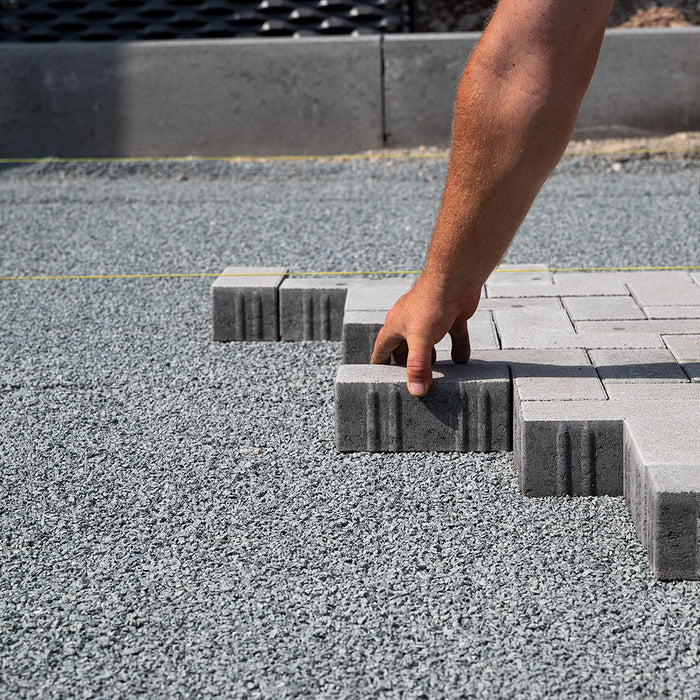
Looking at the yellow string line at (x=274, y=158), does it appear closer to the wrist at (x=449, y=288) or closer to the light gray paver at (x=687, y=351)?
the light gray paver at (x=687, y=351)

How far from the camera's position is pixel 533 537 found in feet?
5.89

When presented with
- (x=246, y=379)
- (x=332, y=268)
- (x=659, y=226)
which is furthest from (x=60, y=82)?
(x=246, y=379)

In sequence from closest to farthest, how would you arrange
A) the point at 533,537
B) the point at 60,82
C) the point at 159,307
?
the point at 533,537
the point at 159,307
the point at 60,82

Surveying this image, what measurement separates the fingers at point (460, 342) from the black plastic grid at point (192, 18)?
6.08 metres

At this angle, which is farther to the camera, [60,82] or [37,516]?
[60,82]

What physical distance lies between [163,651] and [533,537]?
28.9 inches

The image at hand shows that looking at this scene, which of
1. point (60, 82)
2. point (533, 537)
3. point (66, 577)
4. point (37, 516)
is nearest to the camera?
point (66, 577)

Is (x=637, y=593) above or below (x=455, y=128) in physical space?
below

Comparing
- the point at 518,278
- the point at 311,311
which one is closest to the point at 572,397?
the point at 518,278

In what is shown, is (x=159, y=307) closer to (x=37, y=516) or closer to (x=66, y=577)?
(x=37, y=516)

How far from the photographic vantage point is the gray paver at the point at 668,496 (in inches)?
61.8

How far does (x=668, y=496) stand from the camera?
5.14 feet

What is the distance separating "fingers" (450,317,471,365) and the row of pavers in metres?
0.03

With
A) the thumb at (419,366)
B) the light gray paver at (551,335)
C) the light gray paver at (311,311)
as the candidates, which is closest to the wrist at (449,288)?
the thumb at (419,366)
